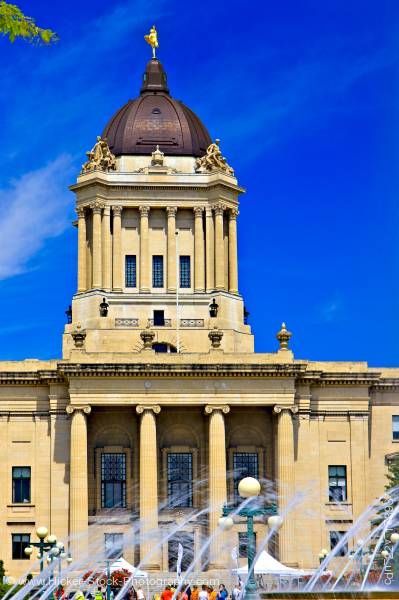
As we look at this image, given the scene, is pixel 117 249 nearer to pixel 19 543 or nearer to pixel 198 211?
pixel 198 211

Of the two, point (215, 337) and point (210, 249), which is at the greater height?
point (210, 249)

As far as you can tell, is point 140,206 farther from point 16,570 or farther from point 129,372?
point 16,570

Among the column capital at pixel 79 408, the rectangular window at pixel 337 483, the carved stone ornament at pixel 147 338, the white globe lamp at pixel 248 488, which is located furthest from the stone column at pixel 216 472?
the white globe lamp at pixel 248 488

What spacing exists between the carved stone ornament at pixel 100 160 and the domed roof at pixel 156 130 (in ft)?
3.78

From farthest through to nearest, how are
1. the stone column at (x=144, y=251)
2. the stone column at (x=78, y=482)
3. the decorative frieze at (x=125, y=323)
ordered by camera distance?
the stone column at (x=144, y=251) → the decorative frieze at (x=125, y=323) → the stone column at (x=78, y=482)

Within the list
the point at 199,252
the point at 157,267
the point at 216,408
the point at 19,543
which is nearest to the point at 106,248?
the point at 157,267

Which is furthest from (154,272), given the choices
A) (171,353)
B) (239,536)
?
(239,536)

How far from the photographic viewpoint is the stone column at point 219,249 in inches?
3479

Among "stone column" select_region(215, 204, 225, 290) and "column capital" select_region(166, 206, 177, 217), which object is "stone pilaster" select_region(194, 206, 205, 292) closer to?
"stone column" select_region(215, 204, 225, 290)

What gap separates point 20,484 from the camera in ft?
262

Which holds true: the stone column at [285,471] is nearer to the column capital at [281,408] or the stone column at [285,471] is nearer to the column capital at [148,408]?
the column capital at [281,408]

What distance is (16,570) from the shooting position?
3071 inches

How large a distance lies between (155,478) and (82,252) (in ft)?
55.8

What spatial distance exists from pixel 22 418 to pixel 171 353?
8.68 metres
